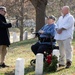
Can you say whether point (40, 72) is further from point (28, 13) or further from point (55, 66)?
point (28, 13)

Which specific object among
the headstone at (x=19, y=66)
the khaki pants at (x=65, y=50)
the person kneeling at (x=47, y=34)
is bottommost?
the headstone at (x=19, y=66)

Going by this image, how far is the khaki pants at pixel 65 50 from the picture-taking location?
27.5ft

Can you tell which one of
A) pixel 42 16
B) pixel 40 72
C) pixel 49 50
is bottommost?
pixel 40 72

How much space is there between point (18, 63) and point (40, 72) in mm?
986

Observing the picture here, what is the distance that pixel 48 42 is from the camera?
8.88 meters

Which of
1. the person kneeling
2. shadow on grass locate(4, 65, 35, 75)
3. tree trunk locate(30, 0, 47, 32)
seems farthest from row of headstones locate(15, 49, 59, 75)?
tree trunk locate(30, 0, 47, 32)

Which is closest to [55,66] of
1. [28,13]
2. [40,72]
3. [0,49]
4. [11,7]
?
[40,72]

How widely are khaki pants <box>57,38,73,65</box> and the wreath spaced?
49 centimetres

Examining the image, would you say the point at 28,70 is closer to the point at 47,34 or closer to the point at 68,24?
the point at 47,34

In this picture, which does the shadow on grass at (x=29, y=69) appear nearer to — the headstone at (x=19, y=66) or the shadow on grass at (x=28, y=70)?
the shadow on grass at (x=28, y=70)

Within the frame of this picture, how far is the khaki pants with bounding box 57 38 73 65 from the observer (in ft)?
27.5

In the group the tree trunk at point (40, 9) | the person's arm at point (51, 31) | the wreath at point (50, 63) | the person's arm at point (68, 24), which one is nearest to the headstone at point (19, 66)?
the wreath at point (50, 63)

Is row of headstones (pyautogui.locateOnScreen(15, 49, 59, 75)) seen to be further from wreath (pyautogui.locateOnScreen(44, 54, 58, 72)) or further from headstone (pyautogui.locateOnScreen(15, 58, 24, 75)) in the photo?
wreath (pyautogui.locateOnScreen(44, 54, 58, 72))

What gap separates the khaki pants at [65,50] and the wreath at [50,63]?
486mm
